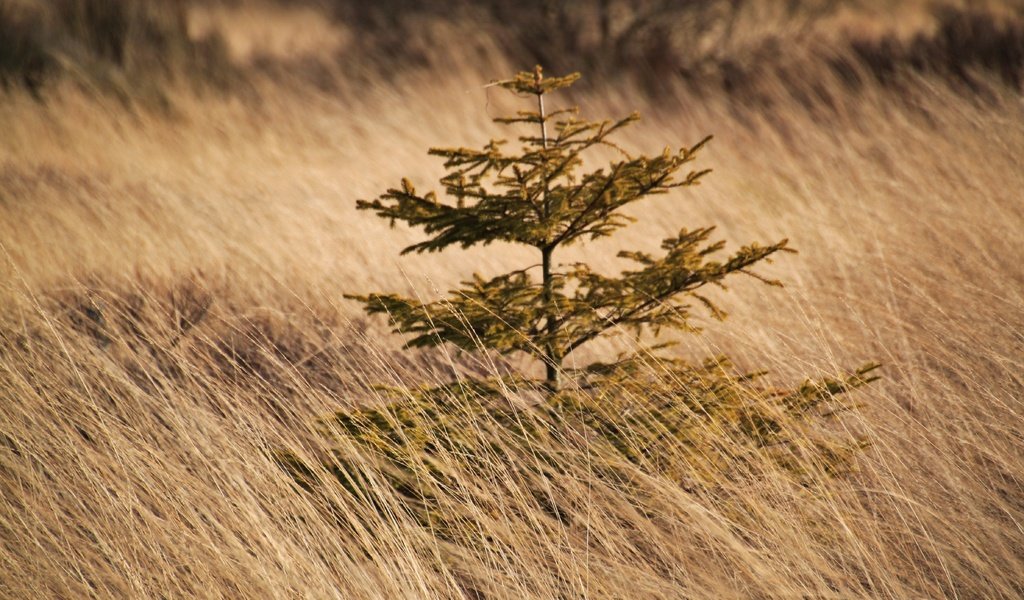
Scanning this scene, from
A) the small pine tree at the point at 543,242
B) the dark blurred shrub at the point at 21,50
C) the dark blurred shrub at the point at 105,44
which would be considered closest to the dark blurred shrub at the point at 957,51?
the small pine tree at the point at 543,242

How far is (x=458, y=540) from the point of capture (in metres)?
1.88

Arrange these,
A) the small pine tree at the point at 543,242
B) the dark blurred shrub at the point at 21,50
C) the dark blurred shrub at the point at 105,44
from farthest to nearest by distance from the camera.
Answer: the dark blurred shrub at the point at 105,44
the dark blurred shrub at the point at 21,50
the small pine tree at the point at 543,242

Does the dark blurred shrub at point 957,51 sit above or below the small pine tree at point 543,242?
below

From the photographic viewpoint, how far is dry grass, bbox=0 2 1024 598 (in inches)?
68.5

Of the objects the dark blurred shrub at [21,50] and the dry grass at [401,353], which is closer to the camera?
the dry grass at [401,353]

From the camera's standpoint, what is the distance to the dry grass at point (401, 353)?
5.71 ft

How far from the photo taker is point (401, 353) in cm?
321

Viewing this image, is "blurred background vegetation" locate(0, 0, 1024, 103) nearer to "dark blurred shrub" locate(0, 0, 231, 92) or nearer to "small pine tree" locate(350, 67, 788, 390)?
"dark blurred shrub" locate(0, 0, 231, 92)

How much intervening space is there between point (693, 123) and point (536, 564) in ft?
18.7

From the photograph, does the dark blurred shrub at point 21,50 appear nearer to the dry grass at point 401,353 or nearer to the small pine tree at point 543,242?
the dry grass at point 401,353

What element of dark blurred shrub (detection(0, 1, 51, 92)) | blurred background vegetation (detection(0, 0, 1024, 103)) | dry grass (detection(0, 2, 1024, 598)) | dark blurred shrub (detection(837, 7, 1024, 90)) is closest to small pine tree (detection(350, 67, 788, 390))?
dry grass (detection(0, 2, 1024, 598))

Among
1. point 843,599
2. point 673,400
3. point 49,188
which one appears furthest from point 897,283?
point 49,188

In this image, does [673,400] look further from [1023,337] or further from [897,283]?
[897,283]

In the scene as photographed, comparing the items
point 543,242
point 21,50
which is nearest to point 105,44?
point 21,50
